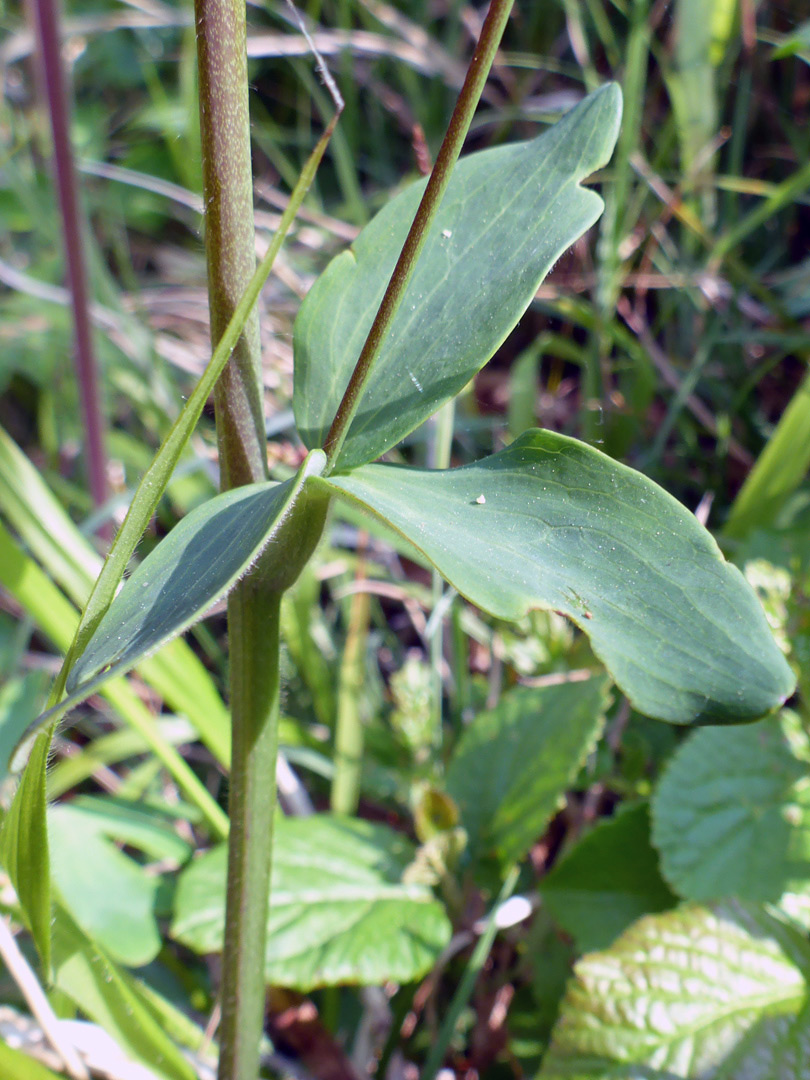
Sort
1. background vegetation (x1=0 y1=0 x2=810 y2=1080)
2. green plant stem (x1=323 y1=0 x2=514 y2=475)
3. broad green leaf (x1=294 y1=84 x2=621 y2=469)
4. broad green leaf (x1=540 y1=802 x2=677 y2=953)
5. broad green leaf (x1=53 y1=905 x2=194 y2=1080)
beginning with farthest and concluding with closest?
broad green leaf (x1=540 y1=802 x2=677 y2=953) → background vegetation (x1=0 y1=0 x2=810 y2=1080) → broad green leaf (x1=53 y1=905 x2=194 y2=1080) → broad green leaf (x1=294 y1=84 x2=621 y2=469) → green plant stem (x1=323 y1=0 x2=514 y2=475)

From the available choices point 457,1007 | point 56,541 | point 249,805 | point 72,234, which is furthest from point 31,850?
point 72,234

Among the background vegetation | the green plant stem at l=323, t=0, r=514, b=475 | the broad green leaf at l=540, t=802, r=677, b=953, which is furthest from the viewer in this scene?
the broad green leaf at l=540, t=802, r=677, b=953

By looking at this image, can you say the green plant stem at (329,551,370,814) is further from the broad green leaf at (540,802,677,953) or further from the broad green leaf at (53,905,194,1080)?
the broad green leaf at (53,905,194,1080)

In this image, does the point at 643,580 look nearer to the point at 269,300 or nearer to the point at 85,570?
the point at 85,570

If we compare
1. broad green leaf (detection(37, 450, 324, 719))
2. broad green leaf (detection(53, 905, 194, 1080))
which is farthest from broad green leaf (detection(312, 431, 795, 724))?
broad green leaf (detection(53, 905, 194, 1080))

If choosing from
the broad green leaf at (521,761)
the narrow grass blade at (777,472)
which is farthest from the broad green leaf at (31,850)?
the narrow grass blade at (777,472)

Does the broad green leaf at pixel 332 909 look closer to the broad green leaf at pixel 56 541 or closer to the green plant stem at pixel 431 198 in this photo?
the broad green leaf at pixel 56 541

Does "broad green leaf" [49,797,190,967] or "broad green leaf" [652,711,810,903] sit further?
"broad green leaf" [49,797,190,967]
